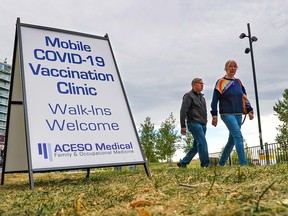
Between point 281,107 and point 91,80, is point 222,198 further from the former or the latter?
point 281,107

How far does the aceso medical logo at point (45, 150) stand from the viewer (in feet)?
15.2

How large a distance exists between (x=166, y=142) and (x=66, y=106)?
32469 mm

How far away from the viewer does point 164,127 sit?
123ft

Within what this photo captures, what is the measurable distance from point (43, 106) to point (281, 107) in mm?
50779

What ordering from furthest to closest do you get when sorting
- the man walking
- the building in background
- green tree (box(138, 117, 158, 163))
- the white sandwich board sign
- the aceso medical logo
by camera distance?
the building in background, green tree (box(138, 117, 158, 163)), the man walking, the white sandwich board sign, the aceso medical logo

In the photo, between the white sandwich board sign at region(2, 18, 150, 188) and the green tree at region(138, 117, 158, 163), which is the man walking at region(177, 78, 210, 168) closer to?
the white sandwich board sign at region(2, 18, 150, 188)

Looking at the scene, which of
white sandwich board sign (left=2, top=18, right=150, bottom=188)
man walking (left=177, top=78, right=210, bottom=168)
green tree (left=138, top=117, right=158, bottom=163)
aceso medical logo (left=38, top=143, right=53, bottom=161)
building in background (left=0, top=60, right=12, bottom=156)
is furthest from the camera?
building in background (left=0, top=60, right=12, bottom=156)

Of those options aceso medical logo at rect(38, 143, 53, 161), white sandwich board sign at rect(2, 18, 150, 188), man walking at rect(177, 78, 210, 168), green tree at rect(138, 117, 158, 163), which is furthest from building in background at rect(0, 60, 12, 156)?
aceso medical logo at rect(38, 143, 53, 161)

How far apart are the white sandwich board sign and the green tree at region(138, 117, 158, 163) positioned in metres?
30.9

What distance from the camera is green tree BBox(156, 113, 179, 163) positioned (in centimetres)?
3678

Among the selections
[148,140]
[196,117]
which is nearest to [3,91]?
[148,140]

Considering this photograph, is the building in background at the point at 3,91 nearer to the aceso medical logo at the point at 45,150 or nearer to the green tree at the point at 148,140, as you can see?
the green tree at the point at 148,140

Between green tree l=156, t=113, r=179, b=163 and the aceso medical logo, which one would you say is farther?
green tree l=156, t=113, r=179, b=163

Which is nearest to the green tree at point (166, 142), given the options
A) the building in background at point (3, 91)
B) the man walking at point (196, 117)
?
the man walking at point (196, 117)
